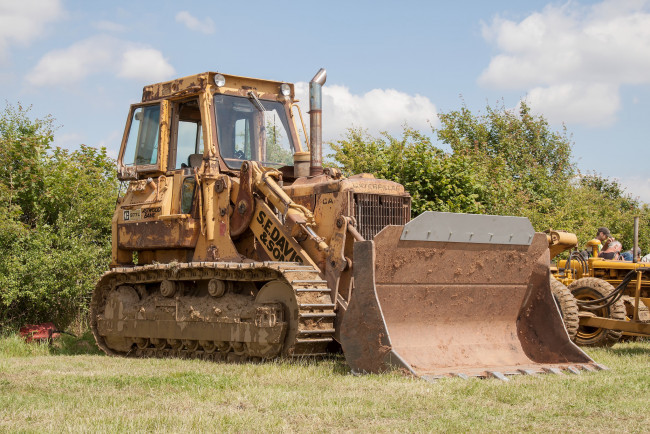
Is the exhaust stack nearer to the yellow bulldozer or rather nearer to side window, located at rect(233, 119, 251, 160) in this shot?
side window, located at rect(233, 119, 251, 160)

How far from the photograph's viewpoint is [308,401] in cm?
645

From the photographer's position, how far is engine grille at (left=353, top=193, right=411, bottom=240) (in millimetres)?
9453

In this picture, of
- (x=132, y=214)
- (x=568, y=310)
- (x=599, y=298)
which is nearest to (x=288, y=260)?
(x=132, y=214)

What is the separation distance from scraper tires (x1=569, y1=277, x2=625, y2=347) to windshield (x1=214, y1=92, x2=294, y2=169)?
5.28 metres

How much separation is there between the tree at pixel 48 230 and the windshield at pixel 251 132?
4.53m

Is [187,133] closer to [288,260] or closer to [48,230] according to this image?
[288,260]

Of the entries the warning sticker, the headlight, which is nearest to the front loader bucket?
the headlight

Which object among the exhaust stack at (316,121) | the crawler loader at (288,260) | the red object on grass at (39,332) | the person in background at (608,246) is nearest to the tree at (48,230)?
the red object on grass at (39,332)

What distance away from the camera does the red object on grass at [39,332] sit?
12.7m

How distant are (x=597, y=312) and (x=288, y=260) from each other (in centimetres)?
572

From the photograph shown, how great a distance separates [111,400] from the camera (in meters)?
6.63

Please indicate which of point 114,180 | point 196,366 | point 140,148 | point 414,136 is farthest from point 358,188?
point 414,136

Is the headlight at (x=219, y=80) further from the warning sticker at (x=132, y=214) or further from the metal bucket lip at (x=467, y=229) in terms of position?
the metal bucket lip at (x=467, y=229)

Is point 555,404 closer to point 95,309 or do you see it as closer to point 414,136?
point 95,309
